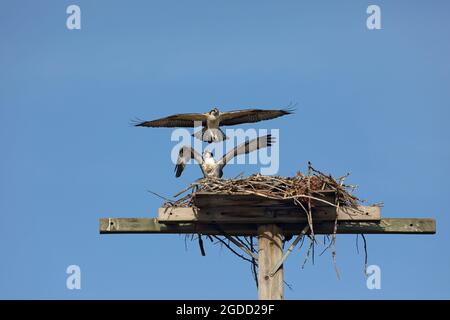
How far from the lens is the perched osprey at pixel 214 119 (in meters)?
21.8

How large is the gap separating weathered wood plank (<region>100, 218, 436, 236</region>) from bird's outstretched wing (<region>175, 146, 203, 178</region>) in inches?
132

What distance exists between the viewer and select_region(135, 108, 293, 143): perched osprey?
21.8m

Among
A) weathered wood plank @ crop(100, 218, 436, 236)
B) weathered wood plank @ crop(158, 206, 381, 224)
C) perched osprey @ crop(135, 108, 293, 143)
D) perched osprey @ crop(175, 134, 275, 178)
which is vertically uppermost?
perched osprey @ crop(135, 108, 293, 143)

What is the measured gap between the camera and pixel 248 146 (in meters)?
19.7

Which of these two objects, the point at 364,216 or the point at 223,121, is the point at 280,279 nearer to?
the point at 364,216

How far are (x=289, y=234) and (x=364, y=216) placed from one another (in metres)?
0.81

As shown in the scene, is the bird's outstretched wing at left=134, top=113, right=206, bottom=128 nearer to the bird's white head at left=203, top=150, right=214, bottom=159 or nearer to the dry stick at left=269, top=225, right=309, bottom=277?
the bird's white head at left=203, top=150, right=214, bottom=159

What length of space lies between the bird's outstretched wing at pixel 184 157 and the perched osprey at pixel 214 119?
1397mm

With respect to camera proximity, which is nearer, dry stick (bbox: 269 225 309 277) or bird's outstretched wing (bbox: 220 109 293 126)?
dry stick (bbox: 269 225 309 277)

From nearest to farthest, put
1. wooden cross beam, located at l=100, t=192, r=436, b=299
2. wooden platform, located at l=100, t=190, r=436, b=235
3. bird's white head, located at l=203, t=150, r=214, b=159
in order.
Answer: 1. wooden cross beam, located at l=100, t=192, r=436, b=299
2. wooden platform, located at l=100, t=190, r=436, b=235
3. bird's white head, located at l=203, t=150, r=214, b=159

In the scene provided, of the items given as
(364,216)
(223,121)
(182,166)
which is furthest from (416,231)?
(223,121)

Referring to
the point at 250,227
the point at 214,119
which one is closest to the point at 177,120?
the point at 214,119

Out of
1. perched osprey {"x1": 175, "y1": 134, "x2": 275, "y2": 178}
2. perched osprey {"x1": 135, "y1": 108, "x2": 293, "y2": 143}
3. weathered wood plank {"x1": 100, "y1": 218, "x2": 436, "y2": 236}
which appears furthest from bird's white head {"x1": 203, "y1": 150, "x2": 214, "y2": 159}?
weathered wood plank {"x1": 100, "y1": 218, "x2": 436, "y2": 236}

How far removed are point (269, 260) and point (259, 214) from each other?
55 cm
